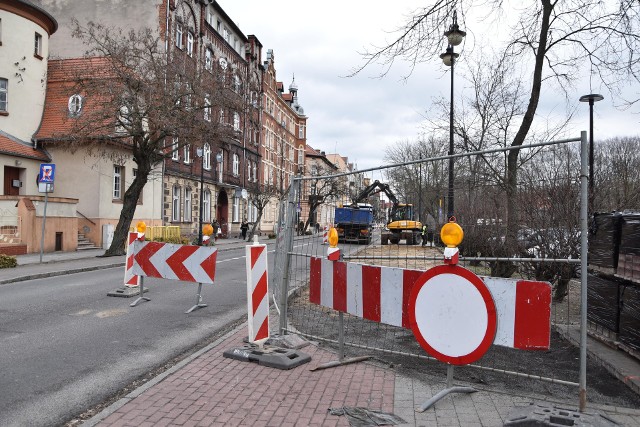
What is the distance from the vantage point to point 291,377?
5238mm

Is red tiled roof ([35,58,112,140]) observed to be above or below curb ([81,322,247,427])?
above

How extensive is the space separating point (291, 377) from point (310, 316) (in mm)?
3382

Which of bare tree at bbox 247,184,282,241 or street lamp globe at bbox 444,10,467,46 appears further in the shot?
bare tree at bbox 247,184,282,241

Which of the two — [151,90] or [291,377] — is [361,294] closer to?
[291,377]

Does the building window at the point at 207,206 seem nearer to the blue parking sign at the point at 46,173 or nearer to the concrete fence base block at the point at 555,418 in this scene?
the blue parking sign at the point at 46,173

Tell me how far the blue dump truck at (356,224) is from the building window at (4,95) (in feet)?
78.6

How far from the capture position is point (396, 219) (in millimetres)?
6500

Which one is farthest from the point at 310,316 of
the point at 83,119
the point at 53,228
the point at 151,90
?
the point at 53,228

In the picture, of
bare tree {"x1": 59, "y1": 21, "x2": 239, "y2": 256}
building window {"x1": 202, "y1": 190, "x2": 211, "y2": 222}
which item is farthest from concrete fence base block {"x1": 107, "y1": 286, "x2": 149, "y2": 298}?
building window {"x1": 202, "y1": 190, "x2": 211, "y2": 222}

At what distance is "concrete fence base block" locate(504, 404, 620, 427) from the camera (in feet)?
12.1

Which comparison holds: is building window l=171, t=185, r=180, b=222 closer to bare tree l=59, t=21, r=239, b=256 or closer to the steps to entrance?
the steps to entrance

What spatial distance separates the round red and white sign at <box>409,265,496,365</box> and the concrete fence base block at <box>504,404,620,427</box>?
0.57 metres

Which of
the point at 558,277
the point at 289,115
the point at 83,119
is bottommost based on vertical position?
the point at 558,277

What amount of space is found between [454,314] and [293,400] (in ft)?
5.15
